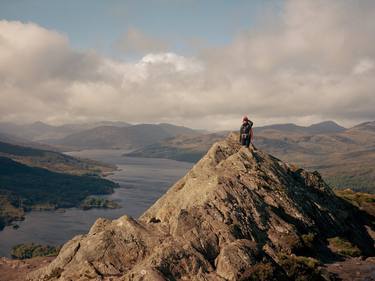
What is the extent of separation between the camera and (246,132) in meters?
55.3

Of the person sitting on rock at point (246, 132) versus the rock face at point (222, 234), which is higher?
the person sitting on rock at point (246, 132)

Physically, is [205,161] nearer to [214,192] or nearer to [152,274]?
[214,192]

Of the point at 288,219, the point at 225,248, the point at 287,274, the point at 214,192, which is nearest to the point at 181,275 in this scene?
the point at 225,248

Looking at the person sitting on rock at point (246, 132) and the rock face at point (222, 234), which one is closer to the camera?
the rock face at point (222, 234)

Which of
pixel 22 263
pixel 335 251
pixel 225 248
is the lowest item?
pixel 22 263

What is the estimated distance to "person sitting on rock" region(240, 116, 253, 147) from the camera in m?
54.3

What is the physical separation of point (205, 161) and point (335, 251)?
21040 mm

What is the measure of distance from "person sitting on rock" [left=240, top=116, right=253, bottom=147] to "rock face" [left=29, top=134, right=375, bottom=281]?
133 inches

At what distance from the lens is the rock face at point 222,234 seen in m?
29.8

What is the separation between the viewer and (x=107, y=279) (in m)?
30.0

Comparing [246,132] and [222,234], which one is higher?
[246,132]

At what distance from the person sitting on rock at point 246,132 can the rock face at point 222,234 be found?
Result: 3384mm

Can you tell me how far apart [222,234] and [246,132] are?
77.6ft

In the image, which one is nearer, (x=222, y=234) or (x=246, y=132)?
(x=222, y=234)
